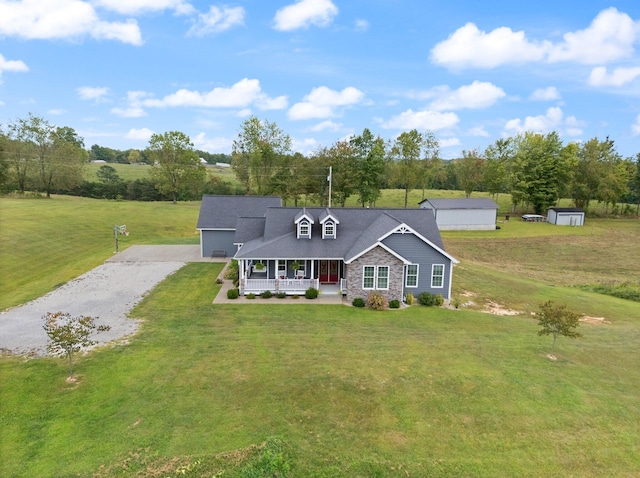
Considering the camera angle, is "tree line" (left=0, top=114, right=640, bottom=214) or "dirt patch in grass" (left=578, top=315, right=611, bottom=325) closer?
"dirt patch in grass" (left=578, top=315, right=611, bottom=325)

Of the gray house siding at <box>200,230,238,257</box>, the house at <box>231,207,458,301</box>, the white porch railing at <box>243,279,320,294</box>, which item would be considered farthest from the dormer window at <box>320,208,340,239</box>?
the gray house siding at <box>200,230,238,257</box>

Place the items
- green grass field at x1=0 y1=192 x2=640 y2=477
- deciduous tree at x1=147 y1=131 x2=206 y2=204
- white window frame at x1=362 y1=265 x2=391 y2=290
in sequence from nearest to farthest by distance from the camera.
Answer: green grass field at x1=0 y1=192 x2=640 y2=477 → white window frame at x1=362 y1=265 x2=391 y2=290 → deciduous tree at x1=147 y1=131 x2=206 y2=204

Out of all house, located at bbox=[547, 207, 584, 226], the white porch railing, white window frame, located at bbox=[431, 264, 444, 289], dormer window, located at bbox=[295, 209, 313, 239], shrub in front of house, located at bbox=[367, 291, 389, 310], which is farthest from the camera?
house, located at bbox=[547, 207, 584, 226]

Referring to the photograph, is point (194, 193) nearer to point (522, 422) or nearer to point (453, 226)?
point (453, 226)

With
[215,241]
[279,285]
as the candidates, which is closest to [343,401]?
[279,285]

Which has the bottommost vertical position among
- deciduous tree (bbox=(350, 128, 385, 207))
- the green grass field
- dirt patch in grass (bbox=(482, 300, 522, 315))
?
dirt patch in grass (bbox=(482, 300, 522, 315))

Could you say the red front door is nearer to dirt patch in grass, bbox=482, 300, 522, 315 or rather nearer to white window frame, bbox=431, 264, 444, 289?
white window frame, bbox=431, 264, 444, 289

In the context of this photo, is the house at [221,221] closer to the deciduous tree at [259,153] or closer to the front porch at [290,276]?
the front porch at [290,276]

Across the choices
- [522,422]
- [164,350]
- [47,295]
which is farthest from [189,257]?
[522,422]
